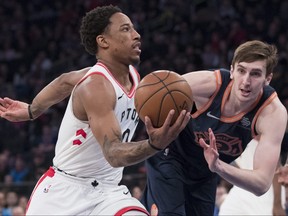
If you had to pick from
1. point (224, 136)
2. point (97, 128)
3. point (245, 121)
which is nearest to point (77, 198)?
point (97, 128)

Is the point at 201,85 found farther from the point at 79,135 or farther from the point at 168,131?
the point at 168,131

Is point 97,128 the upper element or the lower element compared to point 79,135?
upper

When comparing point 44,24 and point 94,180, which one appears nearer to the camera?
point 94,180

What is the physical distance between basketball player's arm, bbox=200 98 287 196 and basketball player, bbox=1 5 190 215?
58 centimetres

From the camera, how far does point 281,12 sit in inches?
490

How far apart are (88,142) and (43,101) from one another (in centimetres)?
85

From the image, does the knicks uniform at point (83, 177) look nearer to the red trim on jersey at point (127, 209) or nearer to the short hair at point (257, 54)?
the red trim on jersey at point (127, 209)

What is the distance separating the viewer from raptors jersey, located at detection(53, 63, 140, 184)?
13.4ft

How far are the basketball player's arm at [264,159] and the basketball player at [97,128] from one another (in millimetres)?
582

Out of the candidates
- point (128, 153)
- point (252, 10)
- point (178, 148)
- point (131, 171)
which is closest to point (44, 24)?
point (252, 10)

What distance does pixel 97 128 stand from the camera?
3809 millimetres

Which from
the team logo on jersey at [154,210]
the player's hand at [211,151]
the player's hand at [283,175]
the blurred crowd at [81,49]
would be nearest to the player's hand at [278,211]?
the player's hand at [283,175]

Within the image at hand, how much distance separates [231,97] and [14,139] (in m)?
7.87

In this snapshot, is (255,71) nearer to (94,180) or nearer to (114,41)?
(114,41)
